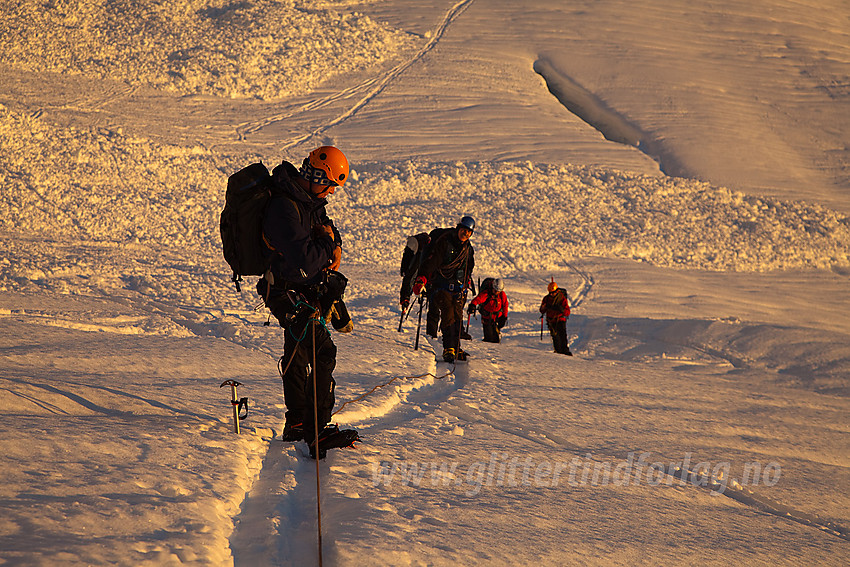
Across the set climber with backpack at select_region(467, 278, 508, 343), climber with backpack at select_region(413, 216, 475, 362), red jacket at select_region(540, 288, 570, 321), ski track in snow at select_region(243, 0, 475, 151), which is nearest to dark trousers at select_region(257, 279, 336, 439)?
climber with backpack at select_region(413, 216, 475, 362)

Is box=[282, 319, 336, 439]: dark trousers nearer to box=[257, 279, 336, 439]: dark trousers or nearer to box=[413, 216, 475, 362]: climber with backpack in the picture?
box=[257, 279, 336, 439]: dark trousers

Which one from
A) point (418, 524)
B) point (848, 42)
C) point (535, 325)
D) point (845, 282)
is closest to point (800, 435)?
point (418, 524)

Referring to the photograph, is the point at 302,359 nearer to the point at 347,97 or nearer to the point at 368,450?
the point at 368,450

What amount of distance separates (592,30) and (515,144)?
1075 cm

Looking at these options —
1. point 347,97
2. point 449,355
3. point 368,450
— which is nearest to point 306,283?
point 368,450

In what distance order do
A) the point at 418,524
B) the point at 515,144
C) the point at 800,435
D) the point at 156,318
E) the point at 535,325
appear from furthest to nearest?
the point at 515,144 → the point at 535,325 → the point at 156,318 → the point at 800,435 → the point at 418,524

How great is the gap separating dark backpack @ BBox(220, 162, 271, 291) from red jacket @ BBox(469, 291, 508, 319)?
6.67 m

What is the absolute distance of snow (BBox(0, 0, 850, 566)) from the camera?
3.33 m

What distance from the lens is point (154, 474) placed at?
324cm

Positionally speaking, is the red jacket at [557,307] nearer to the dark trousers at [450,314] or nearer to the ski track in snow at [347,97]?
the dark trousers at [450,314]

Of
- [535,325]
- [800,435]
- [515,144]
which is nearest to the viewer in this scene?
[800,435]

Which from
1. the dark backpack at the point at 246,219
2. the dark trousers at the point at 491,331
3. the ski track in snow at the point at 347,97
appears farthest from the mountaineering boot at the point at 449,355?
the ski track in snow at the point at 347,97

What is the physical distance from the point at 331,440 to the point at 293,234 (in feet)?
4.50

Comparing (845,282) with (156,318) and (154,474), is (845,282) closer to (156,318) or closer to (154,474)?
(156,318)
